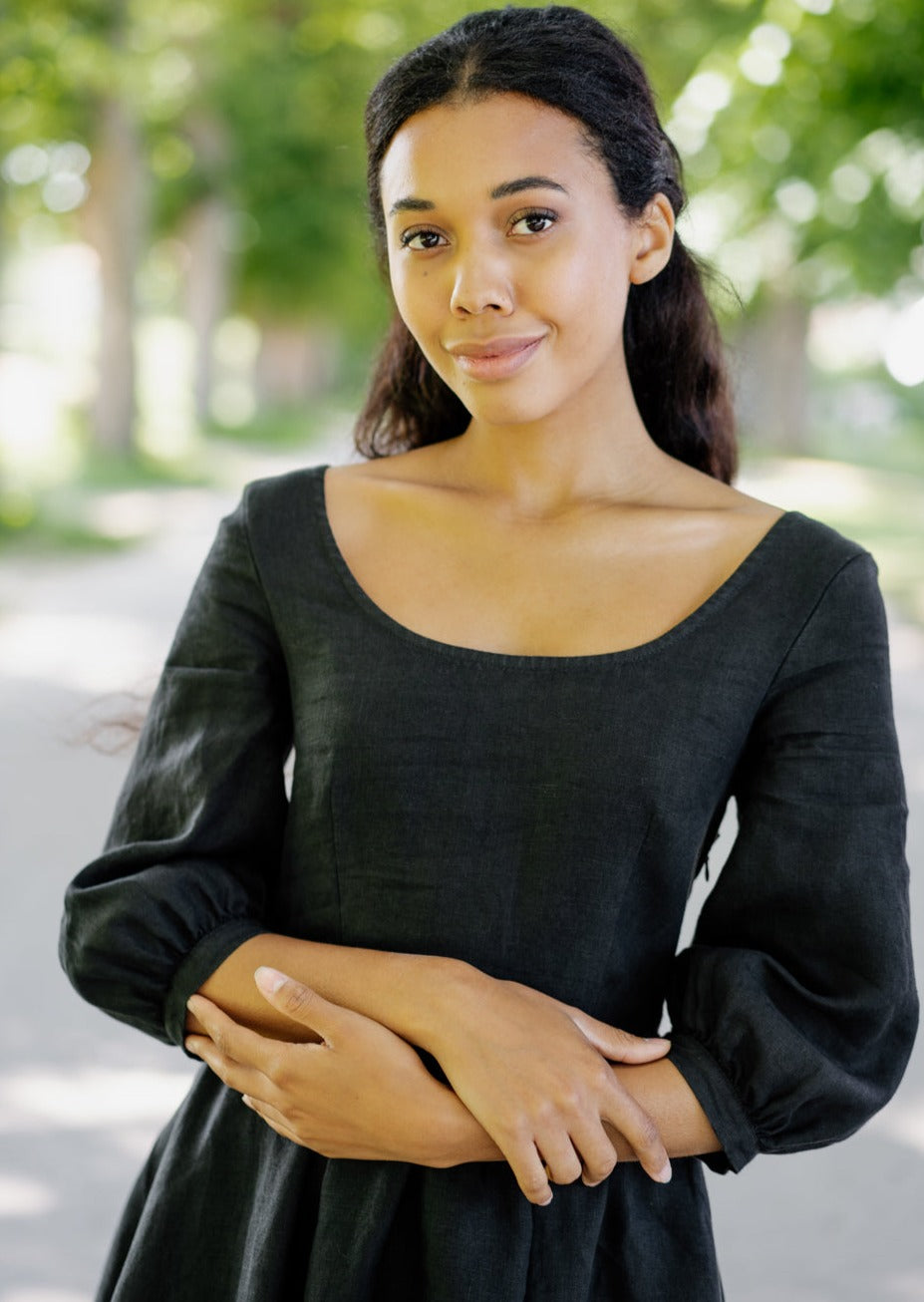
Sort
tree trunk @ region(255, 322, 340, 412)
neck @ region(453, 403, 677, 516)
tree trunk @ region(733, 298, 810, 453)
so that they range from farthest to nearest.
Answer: tree trunk @ region(255, 322, 340, 412) < tree trunk @ region(733, 298, 810, 453) < neck @ region(453, 403, 677, 516)

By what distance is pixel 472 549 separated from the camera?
51.9 inches

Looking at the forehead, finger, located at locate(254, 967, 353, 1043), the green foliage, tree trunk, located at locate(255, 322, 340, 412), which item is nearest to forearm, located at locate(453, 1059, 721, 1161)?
finger, located at locate(254, 967, 353, 1043)

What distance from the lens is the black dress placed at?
3.78 ft

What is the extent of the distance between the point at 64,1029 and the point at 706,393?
5.28ft

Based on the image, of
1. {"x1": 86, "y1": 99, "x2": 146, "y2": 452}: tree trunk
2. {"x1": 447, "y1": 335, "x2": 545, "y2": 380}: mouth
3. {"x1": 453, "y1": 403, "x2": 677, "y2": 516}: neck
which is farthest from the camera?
{"x1": 86, "y1": 99, "x2": 146, "y2": 452}: tree trunk

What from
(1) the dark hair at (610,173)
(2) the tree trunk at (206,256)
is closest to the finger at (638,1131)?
(1) the dark hair at (610,173)

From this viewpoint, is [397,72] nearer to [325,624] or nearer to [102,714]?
[325,624]

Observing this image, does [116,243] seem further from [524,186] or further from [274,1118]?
[274,1118]

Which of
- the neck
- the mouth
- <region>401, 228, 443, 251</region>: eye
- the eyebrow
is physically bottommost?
the neck

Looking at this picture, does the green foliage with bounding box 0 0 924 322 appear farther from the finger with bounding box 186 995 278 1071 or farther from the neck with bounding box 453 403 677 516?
the finger with bounding box 186 995 278 1071

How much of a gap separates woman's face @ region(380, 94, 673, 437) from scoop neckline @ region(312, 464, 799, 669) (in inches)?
7.5

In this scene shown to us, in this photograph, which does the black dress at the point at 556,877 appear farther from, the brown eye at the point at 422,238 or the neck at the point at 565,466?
the brown eye at the point at 422,238

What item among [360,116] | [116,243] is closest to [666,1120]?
[360,116]

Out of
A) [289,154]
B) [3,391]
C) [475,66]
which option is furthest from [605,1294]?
[289,154]
